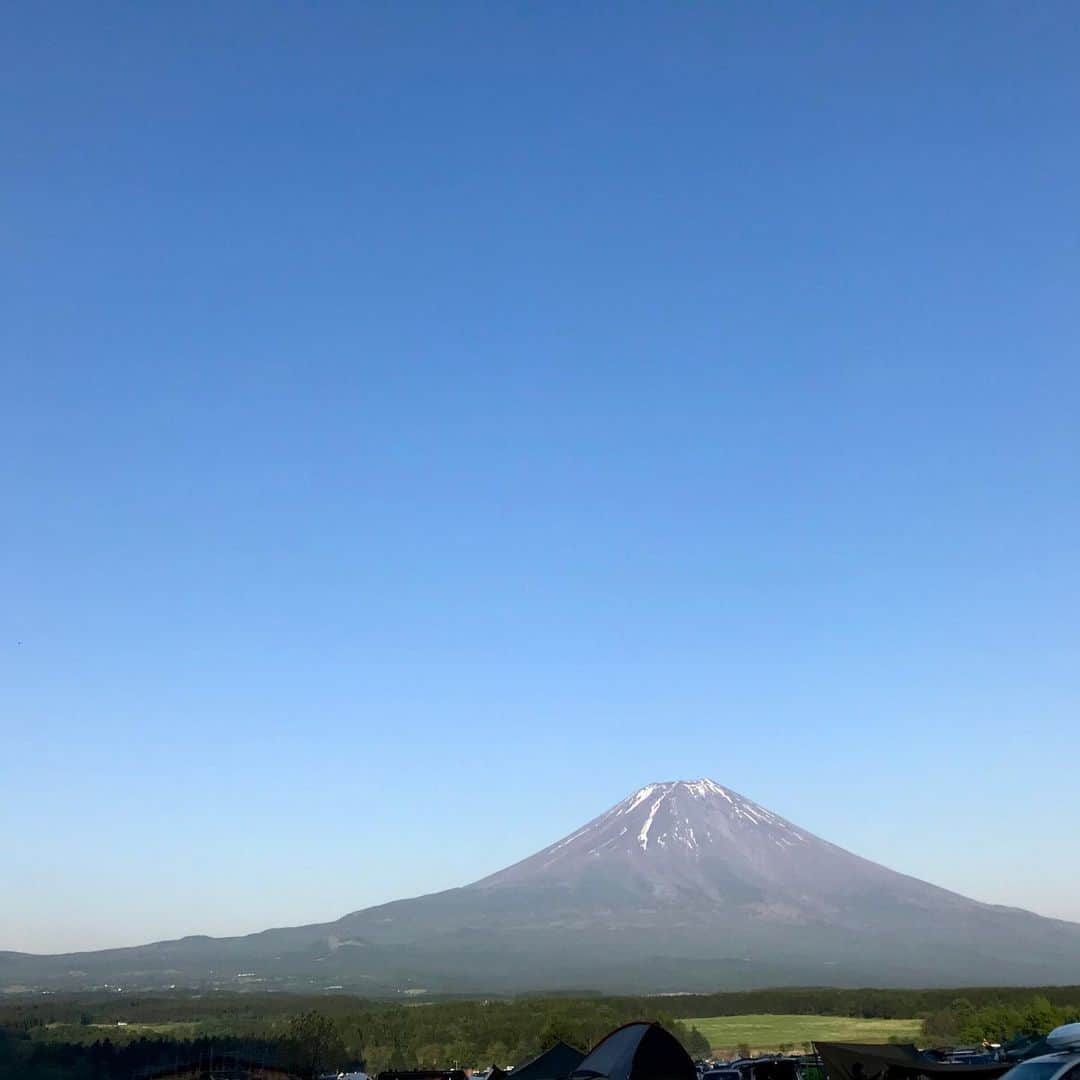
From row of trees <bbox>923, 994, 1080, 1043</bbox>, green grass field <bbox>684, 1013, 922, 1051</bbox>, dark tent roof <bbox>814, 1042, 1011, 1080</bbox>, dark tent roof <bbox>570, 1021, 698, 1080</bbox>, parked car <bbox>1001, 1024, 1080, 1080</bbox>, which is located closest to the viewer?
parked car <bbox>1001, 1024, 1080, 1080</bbox>

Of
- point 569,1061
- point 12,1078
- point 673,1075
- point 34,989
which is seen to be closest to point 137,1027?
point 12,1078

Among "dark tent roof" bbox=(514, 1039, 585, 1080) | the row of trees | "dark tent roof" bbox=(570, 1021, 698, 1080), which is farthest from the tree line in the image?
"dark tent roof" bbox=(570, 1021, 698, 1080)

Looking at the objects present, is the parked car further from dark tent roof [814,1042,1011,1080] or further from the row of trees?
the row of trees

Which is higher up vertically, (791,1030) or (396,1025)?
(396,1025)

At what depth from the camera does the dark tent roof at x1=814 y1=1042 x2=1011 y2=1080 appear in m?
18.7

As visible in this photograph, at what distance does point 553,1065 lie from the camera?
26.8 meters

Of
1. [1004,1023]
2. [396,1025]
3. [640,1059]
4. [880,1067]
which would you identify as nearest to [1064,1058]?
[880,1067]

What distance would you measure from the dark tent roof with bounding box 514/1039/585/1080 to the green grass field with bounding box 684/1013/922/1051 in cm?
3950

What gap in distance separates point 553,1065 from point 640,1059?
606 cm

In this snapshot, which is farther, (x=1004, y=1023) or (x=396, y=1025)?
(x=396, y=1025)

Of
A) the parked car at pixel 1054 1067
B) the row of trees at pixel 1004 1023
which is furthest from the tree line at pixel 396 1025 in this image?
the parked car at pixel 1054 1067

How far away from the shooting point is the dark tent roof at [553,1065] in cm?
2630

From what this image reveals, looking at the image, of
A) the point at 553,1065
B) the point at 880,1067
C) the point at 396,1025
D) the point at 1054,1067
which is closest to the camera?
the point at 1054,1067

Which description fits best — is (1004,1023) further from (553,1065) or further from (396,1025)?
(396,1025)
